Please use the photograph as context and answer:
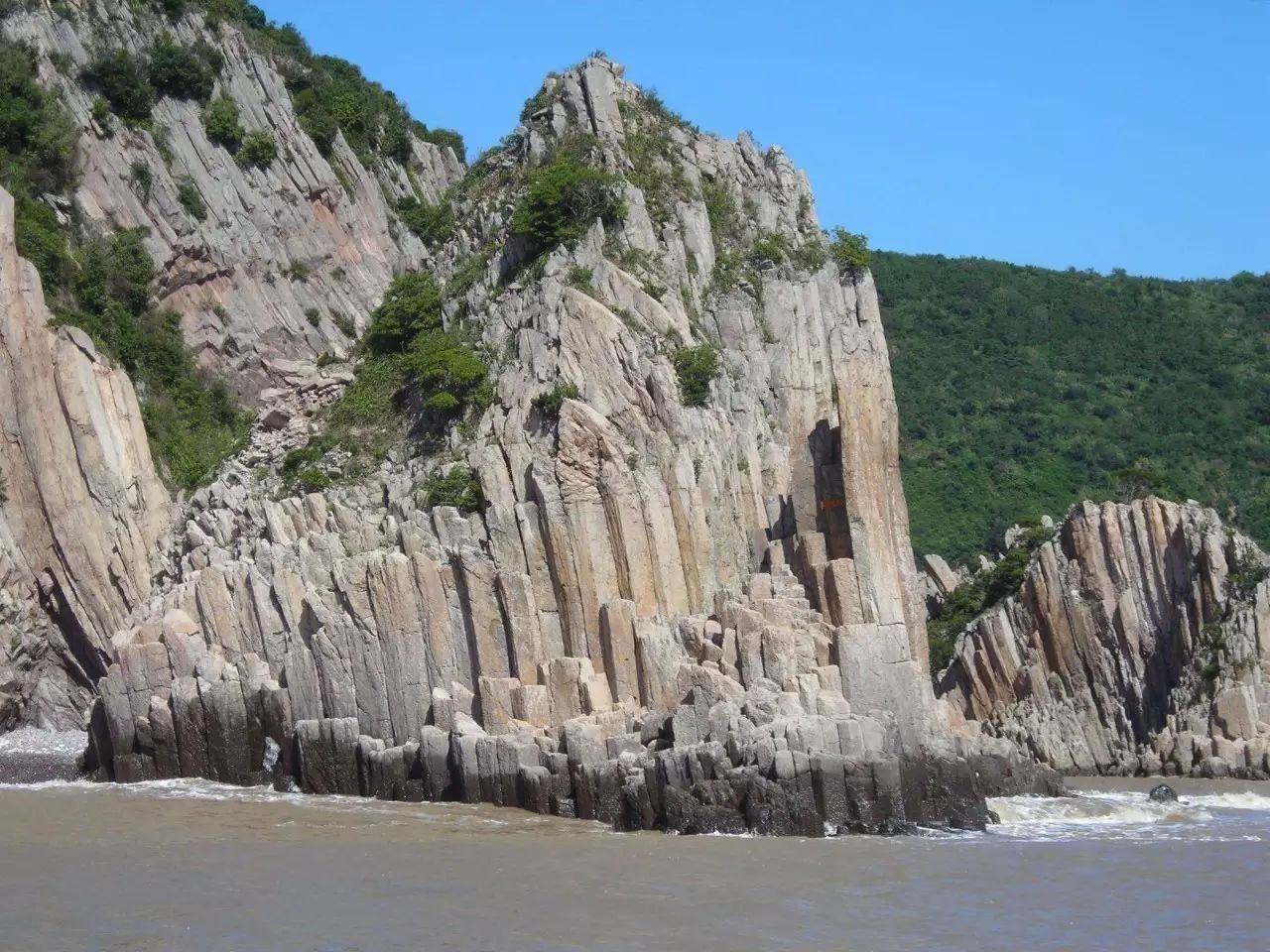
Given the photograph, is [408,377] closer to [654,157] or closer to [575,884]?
[654,157]

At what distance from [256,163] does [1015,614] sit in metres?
24.9

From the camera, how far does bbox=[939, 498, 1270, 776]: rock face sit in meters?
49.1

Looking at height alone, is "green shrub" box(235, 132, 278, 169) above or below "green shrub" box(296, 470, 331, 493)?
above

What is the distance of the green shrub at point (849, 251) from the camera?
53.7 meters

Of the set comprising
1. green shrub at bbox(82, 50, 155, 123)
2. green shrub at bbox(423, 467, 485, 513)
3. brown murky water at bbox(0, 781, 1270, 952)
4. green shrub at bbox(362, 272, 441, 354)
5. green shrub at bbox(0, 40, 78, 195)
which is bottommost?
brown murky water at bbox(0, 781, 1270, 952)

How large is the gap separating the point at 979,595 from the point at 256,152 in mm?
24775

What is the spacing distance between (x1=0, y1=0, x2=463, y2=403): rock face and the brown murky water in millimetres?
21528

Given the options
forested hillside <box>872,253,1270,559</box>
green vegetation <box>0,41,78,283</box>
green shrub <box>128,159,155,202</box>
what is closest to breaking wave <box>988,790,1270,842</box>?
green vegetation <box>0,41,78,283</box>

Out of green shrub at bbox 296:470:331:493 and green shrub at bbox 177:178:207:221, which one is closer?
green shrub at bbox 296:470:331:493

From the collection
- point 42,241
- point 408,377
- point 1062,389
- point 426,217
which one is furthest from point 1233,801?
point 1062,389

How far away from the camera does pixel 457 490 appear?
44.1m

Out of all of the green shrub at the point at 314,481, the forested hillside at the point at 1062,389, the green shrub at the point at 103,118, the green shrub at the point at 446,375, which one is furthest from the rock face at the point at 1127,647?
the green shrub at the point at 103,118

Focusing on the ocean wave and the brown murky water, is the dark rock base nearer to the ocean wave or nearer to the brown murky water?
the brown murky water

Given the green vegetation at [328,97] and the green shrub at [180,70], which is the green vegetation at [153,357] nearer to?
the green shrub at [180,70]
